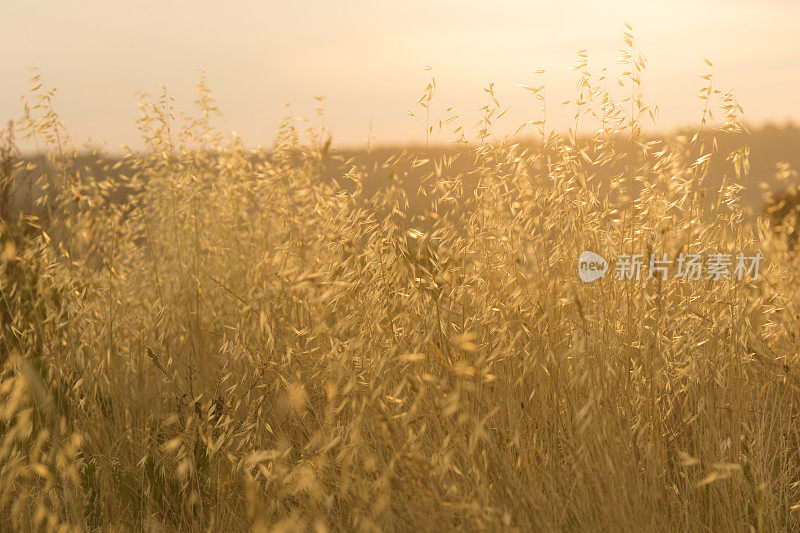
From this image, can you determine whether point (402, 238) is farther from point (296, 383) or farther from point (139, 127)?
point (139, 127)

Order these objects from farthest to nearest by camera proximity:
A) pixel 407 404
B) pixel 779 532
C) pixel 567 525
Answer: pixel 407 404, pixel 779 532, pixel 567 525

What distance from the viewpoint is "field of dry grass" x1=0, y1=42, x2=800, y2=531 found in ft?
5.86

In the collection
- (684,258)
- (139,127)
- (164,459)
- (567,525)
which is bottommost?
(164,459)

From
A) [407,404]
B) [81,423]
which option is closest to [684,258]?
[407,404]

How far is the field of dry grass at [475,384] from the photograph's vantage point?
179cm

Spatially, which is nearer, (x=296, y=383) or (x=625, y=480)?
(x=625, y=480)

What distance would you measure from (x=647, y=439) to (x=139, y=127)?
270cm

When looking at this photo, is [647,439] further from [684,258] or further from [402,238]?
[402,238]

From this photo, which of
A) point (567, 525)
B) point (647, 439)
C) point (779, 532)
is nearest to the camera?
point (567, 525)

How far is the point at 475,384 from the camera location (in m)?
2.05

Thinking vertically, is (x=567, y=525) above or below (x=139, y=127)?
below

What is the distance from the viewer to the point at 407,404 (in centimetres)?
215

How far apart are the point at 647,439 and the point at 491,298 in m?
0.64

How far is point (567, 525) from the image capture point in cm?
167
